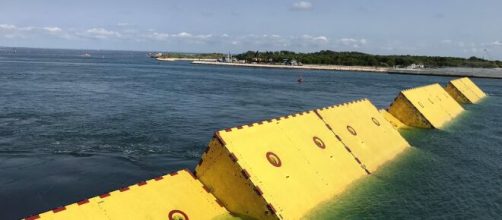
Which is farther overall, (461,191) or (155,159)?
(155,159)

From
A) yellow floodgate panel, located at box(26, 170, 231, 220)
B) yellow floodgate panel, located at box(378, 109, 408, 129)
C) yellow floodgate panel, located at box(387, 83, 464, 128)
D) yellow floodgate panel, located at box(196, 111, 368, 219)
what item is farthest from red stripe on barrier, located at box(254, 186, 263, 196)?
yellow floodgate panel, located at box(387, 83, 464, 128)

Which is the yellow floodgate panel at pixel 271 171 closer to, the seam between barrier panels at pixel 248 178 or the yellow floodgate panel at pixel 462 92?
the seam between barrier panels at pixel 248 178

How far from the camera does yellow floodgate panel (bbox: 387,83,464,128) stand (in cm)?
3347

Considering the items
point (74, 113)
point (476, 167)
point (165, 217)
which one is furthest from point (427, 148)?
point (74, 113)

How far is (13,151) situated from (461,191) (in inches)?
853

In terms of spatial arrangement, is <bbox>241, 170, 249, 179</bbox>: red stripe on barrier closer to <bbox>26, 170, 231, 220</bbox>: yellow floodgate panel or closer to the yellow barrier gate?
the yellow barrier gate

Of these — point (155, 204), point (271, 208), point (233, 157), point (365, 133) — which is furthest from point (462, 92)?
point (155, 204)

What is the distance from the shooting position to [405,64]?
19712cm

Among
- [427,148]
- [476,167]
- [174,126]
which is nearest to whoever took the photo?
[476,167]

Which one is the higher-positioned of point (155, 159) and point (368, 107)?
point (368, 107)

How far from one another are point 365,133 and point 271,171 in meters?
9.98

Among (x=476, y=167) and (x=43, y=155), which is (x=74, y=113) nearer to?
(x=43, y=155)

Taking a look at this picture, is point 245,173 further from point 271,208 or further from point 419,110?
point 419,110

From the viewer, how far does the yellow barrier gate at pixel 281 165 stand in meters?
14.0
